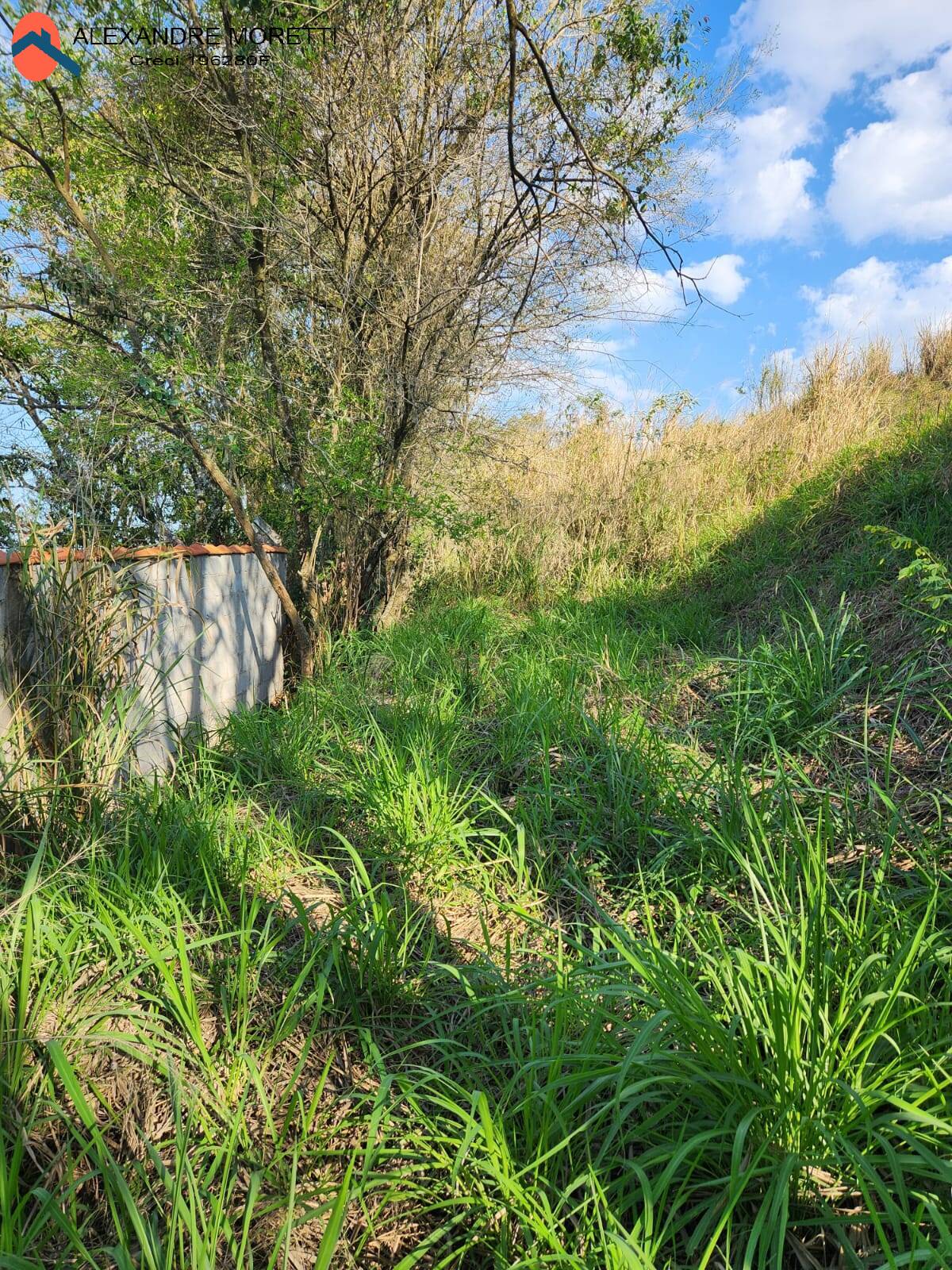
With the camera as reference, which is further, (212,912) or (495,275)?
(495,275)

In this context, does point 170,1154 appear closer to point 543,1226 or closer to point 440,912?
point 543,1226

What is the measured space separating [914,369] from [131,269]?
28.4 feet

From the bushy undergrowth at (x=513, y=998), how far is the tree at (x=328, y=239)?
8.47 ft

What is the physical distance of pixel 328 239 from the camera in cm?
559

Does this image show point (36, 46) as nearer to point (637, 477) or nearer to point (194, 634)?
point (194, 634)

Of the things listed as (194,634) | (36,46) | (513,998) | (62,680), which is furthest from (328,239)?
(513,998)

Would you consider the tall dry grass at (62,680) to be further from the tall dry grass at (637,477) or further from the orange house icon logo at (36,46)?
the tall dry grass at (637,477)

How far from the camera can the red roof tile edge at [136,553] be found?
2572 millimetres

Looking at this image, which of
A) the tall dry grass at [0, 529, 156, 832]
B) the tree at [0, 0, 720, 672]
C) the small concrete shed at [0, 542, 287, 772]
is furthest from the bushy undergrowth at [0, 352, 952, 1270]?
the tree at [0, 0, 720, 672]

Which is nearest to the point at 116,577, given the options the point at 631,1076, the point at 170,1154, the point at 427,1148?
the point at 170,1154

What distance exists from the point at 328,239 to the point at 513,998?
569 centimetres

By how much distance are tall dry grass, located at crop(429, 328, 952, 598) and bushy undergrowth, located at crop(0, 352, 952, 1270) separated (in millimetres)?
3635

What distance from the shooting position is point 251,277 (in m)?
5.35

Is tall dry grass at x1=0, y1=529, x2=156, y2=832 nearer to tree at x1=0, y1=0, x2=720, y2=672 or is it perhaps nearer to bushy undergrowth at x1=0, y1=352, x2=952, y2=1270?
bushy undergrowth at x1=0, y1=352, x2=952, y2=1270
